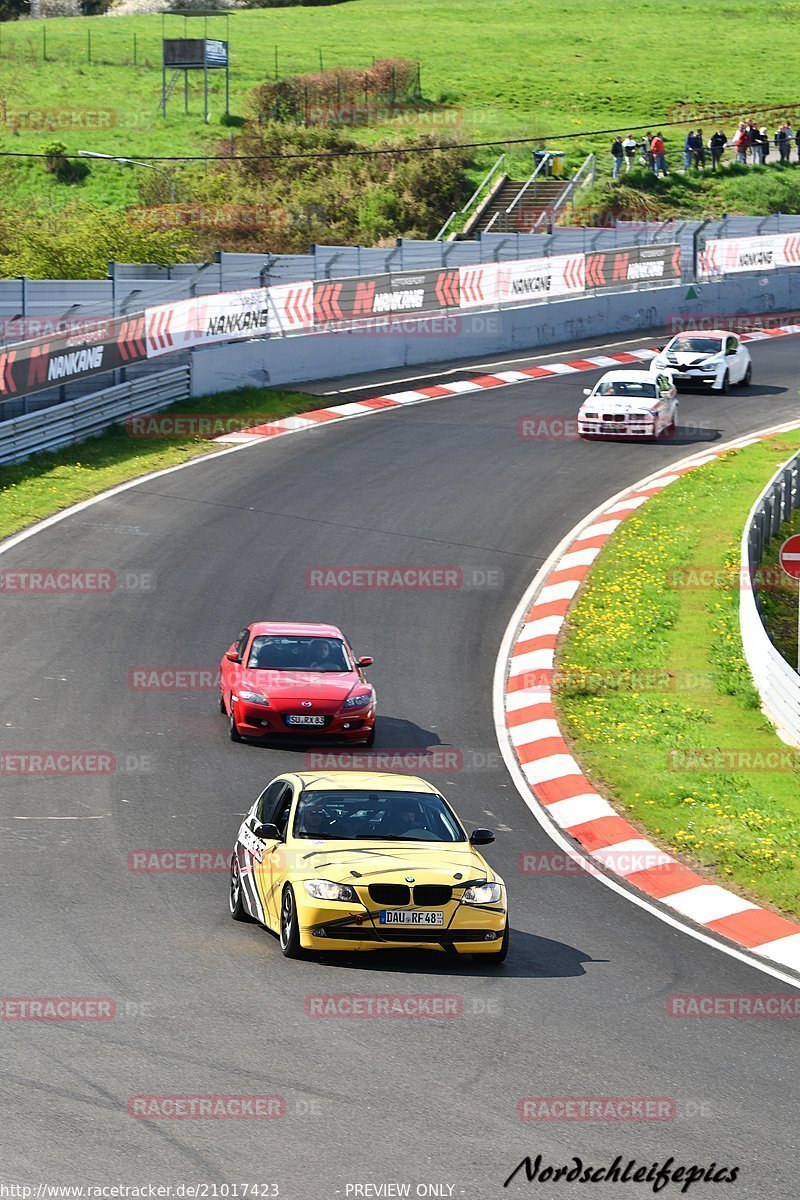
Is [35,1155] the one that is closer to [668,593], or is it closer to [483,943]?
[483,943]

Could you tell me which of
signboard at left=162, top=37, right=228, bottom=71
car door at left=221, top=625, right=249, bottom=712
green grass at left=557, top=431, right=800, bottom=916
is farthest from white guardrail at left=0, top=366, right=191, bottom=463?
signboard at left=162, top=37, right=228, bottom=71

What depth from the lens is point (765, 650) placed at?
810 inches

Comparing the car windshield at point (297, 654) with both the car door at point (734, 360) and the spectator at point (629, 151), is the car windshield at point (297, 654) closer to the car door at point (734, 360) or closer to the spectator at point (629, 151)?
the car door at point (734, 360)

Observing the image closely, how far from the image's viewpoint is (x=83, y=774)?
1714 centimetres

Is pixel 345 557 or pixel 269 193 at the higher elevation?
pixel 269 193

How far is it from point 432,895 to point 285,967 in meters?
1.15

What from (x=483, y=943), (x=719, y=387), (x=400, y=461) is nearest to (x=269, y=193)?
(x=719, y=387)

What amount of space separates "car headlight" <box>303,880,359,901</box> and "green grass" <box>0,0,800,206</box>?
61720 mm

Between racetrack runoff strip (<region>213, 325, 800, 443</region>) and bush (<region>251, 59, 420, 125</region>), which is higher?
bush (<region>251, 59, 420, 125</region>)

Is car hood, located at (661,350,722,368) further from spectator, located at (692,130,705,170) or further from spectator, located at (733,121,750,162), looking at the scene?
spectator, located at (733,121,750,162)

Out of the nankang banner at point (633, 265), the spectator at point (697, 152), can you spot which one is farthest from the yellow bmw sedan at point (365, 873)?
the spectator at point (697, 152)

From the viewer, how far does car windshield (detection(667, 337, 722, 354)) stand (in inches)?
1597

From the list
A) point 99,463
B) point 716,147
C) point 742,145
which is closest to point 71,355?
point 99,463

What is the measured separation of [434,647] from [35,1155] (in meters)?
14.9
